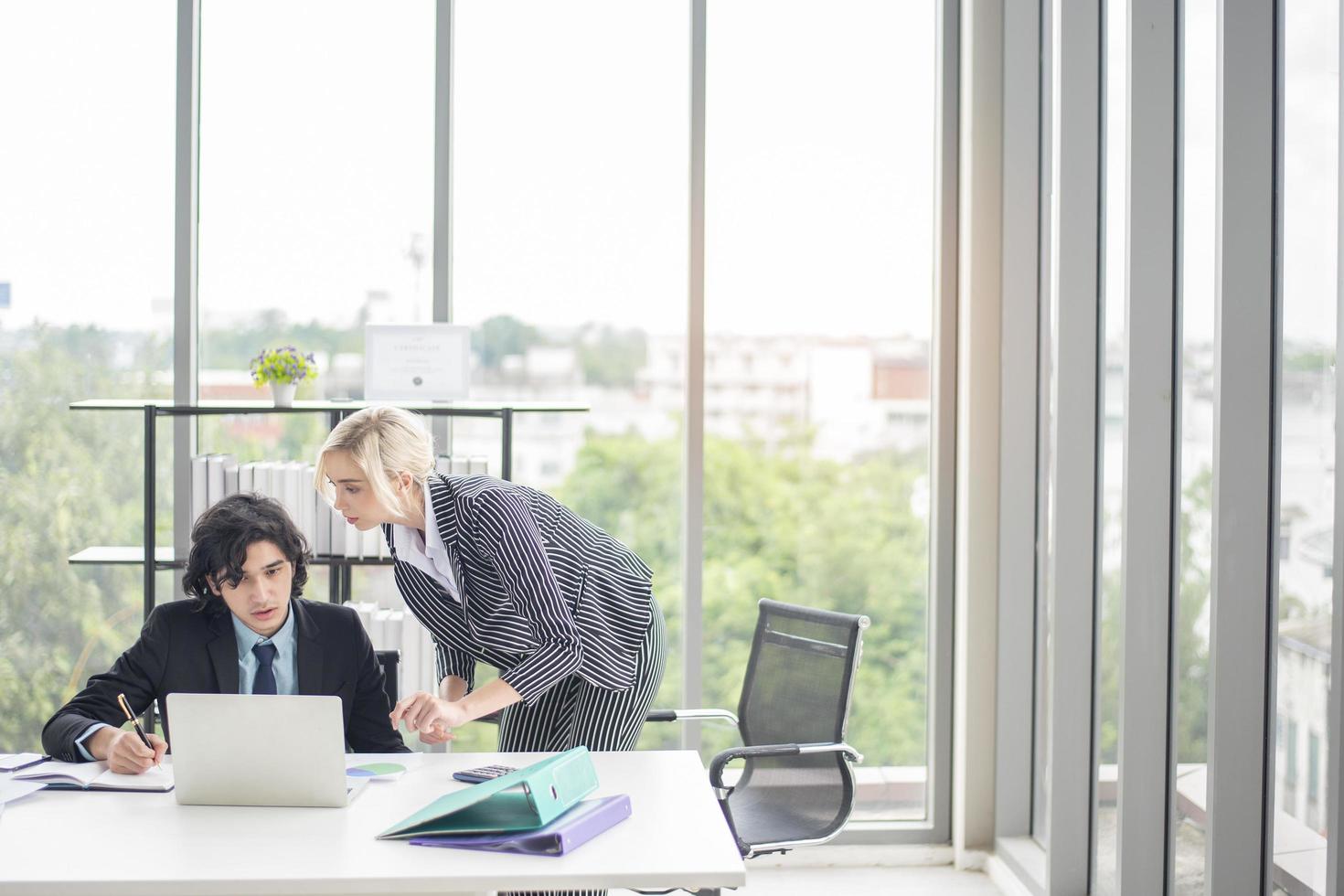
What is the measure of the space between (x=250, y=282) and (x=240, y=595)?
1.63m

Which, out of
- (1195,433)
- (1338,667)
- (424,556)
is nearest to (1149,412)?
(1195,433)

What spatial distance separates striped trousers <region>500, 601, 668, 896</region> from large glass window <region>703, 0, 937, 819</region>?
1.21 metres

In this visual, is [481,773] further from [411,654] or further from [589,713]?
[411,654]

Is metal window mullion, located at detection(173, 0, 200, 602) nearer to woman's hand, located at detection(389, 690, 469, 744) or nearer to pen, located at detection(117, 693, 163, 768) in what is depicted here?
pen, located at detection(117, 693, 163, 768)

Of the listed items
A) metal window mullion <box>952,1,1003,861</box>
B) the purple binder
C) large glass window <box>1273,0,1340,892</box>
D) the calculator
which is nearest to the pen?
the calculator

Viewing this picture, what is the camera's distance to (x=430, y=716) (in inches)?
93.7

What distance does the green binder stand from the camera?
2.04 metres

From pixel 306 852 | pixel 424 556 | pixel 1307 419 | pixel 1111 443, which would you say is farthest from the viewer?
pixel 1111 443

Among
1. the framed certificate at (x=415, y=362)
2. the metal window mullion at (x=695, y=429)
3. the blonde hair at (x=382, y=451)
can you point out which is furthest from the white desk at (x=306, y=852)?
the metal window mullion at (x=695, y=429)

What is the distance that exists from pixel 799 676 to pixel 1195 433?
1157mm

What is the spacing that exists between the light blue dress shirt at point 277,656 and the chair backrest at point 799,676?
4.10 ft

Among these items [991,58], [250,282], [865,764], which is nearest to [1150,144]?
[991,58]

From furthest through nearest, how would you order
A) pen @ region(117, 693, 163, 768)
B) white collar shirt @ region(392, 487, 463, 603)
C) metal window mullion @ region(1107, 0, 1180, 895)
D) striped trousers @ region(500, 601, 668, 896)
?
1. metal window mullion @ region(1107, 0, 1180, 895)
2. striped trousers @ region(500, 601, 668, 896)
3. white collar shirt @ region(392, 487, 463, 603)
4. pen @ region(117, 693, 163, 768)

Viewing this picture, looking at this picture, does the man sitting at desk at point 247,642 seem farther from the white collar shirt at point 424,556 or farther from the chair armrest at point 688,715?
the chair armrest at point 688,715
